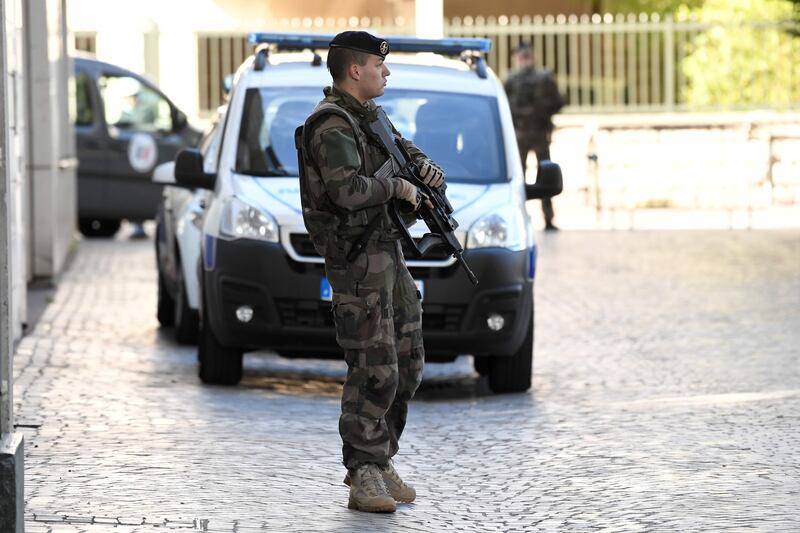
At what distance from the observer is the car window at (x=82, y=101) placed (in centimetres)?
2098

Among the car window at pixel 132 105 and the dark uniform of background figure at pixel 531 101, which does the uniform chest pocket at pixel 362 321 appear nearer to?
the car window at pixel 132 105

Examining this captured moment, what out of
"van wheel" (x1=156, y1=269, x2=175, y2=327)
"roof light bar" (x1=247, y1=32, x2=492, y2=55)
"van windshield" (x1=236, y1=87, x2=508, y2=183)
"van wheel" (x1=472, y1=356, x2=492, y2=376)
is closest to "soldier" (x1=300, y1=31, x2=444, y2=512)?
"van windshield" (x1=236, y1=87, x2=508, y2=183)

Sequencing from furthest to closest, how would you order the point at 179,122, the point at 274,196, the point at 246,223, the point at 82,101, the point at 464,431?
the point at 82,101
the point at 179,122
the point at 274,196
the point at 246,223
the point at 464,431

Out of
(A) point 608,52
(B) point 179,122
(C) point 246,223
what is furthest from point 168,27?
(C) point 246,223

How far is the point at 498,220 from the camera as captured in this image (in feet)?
34.1

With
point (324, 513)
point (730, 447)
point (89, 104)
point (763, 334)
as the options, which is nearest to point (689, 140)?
point (89, 104)

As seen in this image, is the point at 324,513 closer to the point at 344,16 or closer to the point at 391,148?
the point at 391,148

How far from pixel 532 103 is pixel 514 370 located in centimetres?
1218

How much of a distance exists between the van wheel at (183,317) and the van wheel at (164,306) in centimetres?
61

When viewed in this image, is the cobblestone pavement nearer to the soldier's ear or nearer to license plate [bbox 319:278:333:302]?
license plate [bbox 319:278:333:302]

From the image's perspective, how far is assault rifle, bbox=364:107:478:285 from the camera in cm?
724

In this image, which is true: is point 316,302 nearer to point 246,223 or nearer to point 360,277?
point 246,223

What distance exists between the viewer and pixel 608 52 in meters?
26.8

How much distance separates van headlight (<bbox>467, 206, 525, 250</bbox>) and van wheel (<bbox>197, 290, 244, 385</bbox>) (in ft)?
4.51
